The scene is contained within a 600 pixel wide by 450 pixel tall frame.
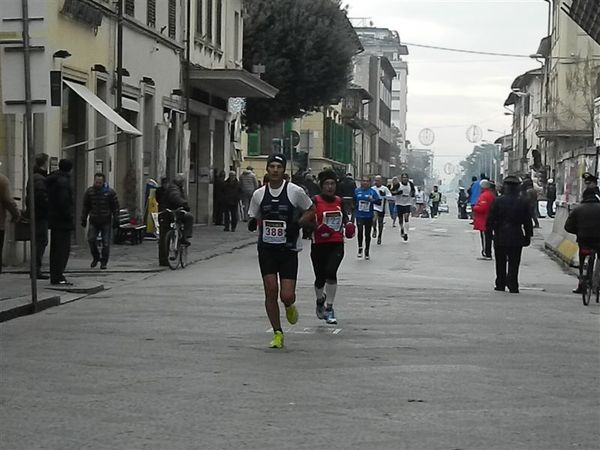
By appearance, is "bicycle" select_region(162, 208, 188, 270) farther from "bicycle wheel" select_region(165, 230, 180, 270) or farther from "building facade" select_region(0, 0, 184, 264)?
"building facade" select_region(0, 0, 184, 264)

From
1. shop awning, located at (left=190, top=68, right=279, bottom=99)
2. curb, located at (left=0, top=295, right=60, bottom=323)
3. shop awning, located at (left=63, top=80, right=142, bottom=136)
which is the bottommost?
curb, located at (left=0, top=295, right=60, bottom=323)

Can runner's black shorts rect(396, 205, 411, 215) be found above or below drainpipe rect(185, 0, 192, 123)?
below

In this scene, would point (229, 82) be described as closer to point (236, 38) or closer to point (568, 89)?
point (236, 38)

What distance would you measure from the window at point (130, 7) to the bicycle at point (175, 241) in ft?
29.0

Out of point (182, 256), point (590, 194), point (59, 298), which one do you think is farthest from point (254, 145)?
point (59, 298)

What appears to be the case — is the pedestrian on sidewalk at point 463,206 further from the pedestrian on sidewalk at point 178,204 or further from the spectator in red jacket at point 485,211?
the pedestrian on sidewalk at point 178,204

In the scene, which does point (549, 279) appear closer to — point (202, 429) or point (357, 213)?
point (357, 213)

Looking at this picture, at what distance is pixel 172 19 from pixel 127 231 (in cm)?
941

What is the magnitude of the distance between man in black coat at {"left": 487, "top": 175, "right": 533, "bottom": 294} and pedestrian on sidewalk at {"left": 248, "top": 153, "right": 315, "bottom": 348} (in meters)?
7.53

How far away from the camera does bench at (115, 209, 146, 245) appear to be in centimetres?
2856

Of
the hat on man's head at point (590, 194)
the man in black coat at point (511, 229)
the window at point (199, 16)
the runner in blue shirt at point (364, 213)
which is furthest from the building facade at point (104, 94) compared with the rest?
the hat on man's head at point (590, 194)

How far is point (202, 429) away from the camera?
8.18 meters

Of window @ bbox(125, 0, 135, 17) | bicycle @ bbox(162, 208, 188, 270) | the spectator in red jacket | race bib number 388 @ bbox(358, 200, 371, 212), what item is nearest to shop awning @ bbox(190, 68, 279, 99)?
window @ bbox(125, 0, 135, 17)

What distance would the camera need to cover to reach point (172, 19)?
3606 centimetres
